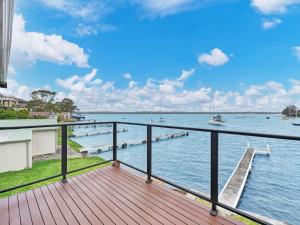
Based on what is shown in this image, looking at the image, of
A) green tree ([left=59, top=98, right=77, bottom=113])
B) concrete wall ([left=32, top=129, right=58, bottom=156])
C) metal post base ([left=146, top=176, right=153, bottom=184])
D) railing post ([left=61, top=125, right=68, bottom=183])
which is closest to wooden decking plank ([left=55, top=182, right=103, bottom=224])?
railing post ([left=61, top=125, right=68, bottom=183])

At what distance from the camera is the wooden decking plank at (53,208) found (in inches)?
81.0

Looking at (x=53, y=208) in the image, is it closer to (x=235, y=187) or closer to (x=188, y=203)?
(x=188, y=203)

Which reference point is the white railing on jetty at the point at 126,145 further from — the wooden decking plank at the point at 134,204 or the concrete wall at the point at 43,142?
the wooden decking plank at the point at 134,204

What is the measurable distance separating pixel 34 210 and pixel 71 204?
15.6 inches

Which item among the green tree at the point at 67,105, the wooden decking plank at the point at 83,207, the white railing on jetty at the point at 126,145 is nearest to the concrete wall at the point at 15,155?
the white railing on jetty at the point at 126,145

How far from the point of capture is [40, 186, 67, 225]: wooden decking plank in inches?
81.0

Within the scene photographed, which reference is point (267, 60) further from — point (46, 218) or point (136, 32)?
point (46, 218)

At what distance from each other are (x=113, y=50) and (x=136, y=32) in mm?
4953

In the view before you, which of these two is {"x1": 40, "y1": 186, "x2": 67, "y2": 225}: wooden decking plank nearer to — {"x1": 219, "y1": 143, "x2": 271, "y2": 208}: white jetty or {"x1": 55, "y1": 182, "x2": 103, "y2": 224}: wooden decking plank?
{"x1": 55, "y1": 182, "x2": 103, "y2": 224}: wooden decking plank

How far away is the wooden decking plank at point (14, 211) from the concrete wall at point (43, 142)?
10.7 meters

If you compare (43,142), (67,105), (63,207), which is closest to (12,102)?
(67,105)

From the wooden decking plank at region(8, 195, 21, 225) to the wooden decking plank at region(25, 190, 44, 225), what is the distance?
12cm

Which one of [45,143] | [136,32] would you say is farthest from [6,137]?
[136,32]

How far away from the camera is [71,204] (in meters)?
2.41
